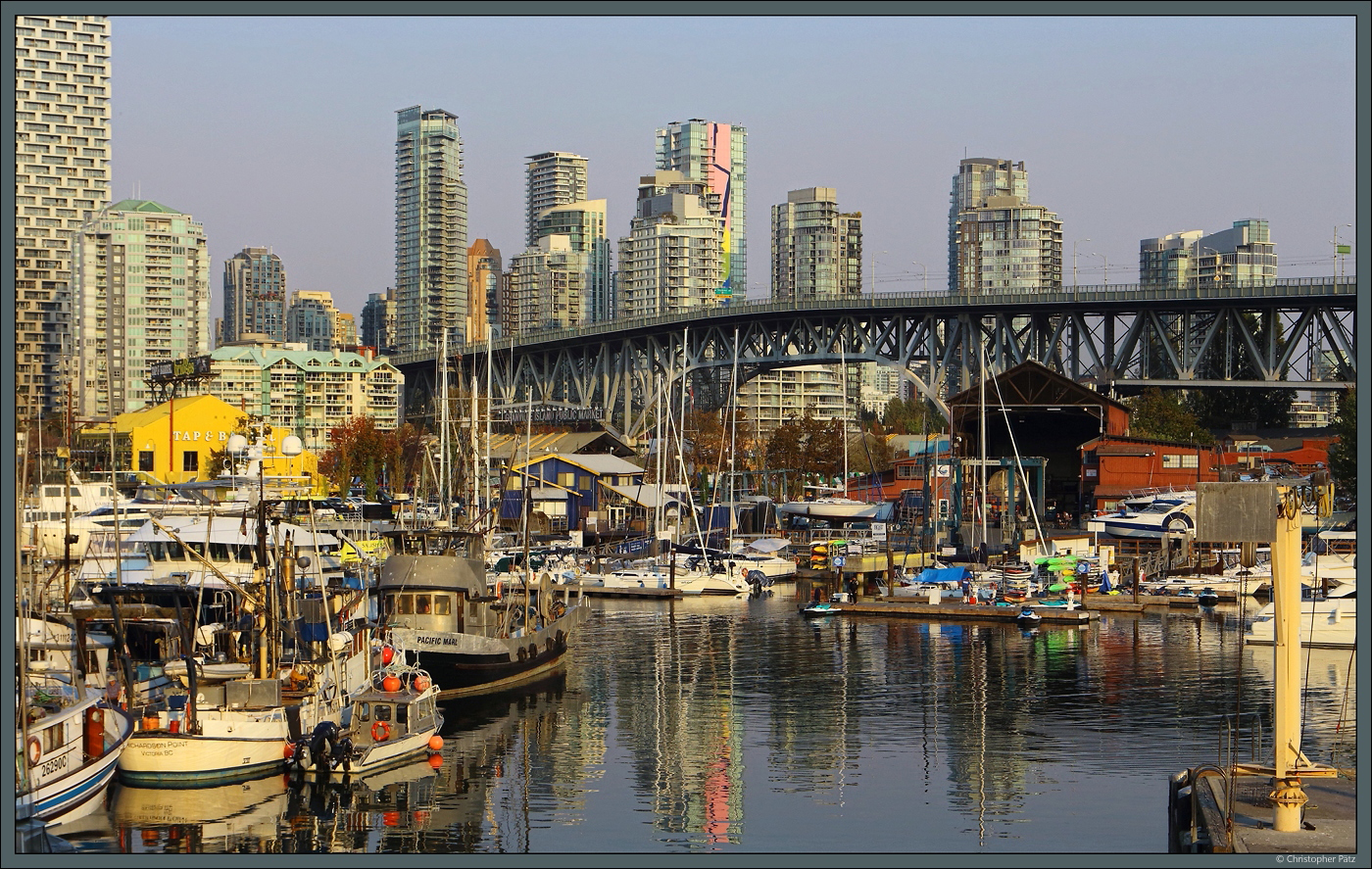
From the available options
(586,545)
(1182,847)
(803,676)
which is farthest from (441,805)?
(586,545)

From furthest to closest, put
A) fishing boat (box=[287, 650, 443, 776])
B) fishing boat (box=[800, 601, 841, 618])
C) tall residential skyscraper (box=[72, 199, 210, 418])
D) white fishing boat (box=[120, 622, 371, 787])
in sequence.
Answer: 1. tall residential skyscraper (box=[72, 199, 210, 418])
2. fishing boat (box=[800, 601, 841, 618])
3. fishing boat (box=[287, 650, 443, 776])
4. white fishing boat (box=[120, 622, 371, 787])

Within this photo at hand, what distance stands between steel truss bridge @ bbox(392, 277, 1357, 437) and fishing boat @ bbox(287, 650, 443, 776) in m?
49.3

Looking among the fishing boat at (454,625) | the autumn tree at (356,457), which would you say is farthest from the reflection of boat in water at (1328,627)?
the autumn tree at (356,457)

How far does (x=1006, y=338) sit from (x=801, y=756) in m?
74.2

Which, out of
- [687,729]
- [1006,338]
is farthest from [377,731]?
[1006,338]

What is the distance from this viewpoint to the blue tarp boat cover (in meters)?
62.0

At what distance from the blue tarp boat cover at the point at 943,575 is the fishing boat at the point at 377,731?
3303cm

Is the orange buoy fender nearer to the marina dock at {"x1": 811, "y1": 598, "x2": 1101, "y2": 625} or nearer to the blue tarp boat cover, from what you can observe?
the marina dock at {"x1": 811, "y1": 598, "x2": 1101, "y2": 625}

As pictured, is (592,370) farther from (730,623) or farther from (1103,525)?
(730,623)

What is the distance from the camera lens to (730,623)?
5481cm

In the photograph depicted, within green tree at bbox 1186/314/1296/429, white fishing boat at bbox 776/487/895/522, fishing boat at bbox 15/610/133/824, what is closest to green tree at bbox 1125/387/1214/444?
green tree at bbox 1186/314/1296/429

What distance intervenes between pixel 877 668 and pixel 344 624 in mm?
16698

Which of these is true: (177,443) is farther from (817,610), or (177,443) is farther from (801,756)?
(801,756)

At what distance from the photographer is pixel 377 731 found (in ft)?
96.8
